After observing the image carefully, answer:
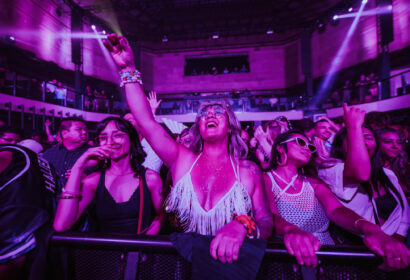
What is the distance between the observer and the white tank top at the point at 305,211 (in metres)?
1.65

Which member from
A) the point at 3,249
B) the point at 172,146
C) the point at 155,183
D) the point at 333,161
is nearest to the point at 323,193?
the point at 333,161

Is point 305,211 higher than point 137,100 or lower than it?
lower

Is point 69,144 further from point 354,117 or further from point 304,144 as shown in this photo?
point 354,117

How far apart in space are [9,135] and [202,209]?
325 centimetres

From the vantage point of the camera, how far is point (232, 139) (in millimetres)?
1819

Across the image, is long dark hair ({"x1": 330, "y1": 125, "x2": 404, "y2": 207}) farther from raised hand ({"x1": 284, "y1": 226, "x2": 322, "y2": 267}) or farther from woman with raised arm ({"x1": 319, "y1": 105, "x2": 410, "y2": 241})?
raised hand ({"x1": 284, "y1": 226, "x2": 322, "y2": 267})

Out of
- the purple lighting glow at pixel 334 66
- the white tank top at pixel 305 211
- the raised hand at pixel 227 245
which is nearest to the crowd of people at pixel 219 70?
the purple lighting glow at pixel 334 66

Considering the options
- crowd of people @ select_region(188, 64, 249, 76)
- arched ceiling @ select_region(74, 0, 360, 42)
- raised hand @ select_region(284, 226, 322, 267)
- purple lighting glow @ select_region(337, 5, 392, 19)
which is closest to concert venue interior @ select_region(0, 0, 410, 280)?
raised hand @ select_region(284, 226, 322, 267)

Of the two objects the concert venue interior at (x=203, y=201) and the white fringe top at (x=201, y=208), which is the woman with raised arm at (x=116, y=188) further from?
the white fringe top at (x=201, y=208)

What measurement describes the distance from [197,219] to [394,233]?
53.4 inches

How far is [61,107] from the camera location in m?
9.92

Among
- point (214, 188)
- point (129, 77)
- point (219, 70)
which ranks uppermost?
point (219, 70)

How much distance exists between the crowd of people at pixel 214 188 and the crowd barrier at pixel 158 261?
9 cm

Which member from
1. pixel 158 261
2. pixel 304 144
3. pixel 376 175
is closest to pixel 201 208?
pixel 158 261
